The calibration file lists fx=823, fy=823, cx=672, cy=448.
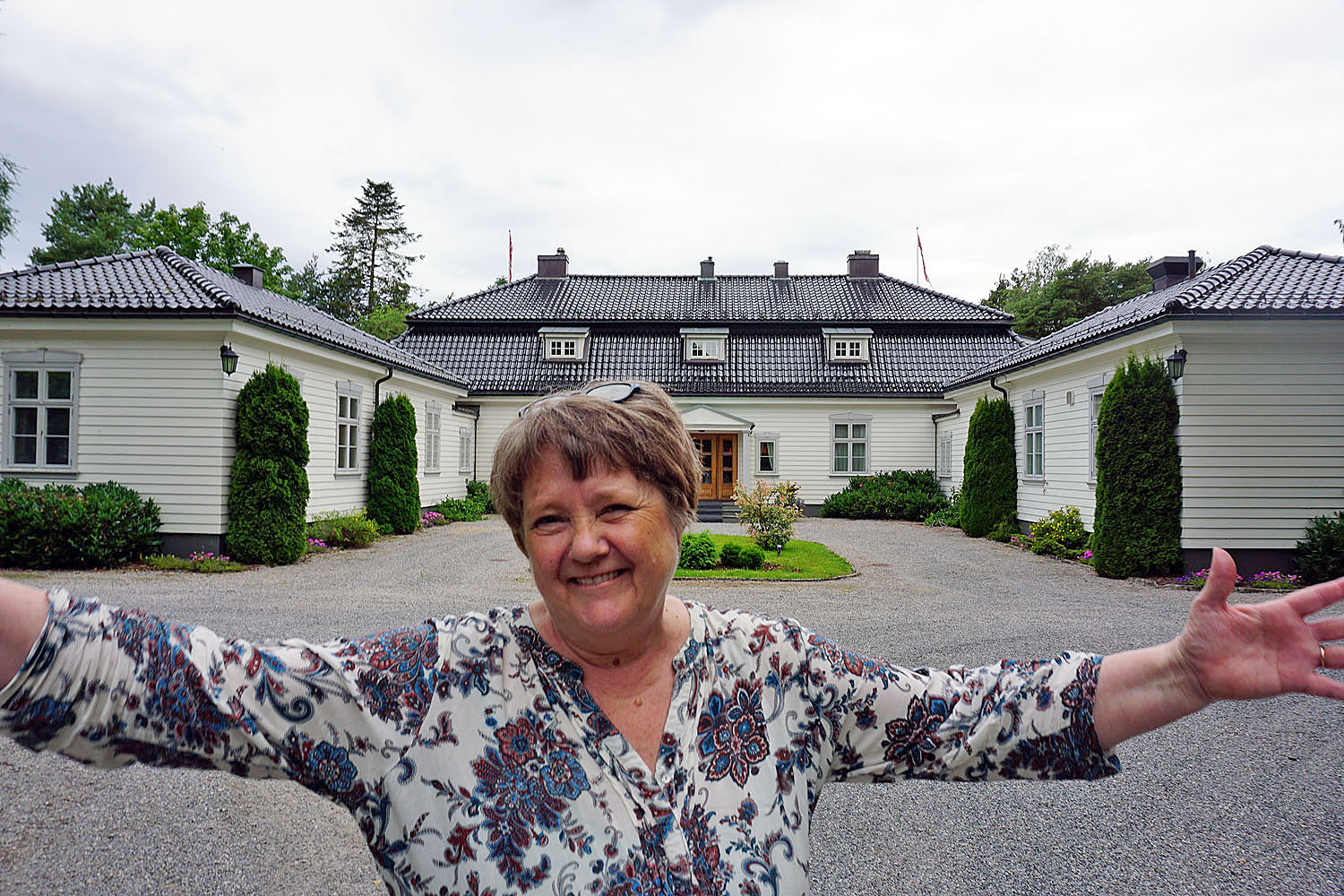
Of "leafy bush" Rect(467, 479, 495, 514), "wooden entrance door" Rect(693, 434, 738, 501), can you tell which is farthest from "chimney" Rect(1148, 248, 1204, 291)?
"leafy bush" Rect(467, 479, 495, 514)

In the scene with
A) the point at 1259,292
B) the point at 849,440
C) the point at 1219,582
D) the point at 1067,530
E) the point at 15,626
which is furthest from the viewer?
the point at 849,440

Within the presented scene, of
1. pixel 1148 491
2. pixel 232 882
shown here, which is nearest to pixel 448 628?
pixel 232 882

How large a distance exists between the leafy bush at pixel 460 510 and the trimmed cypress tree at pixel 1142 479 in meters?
15.1

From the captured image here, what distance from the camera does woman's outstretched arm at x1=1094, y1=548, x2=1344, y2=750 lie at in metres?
1.33

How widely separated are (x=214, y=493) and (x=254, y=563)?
4.06 ft

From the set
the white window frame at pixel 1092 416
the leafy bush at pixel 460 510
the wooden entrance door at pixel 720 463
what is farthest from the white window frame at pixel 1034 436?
the leafy bush at pixel 460 510

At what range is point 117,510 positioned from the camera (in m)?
11.8

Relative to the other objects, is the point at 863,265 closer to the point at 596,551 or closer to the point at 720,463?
the point at 720,463

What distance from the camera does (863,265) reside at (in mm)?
30844

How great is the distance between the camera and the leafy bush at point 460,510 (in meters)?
21.5

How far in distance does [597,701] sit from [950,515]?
843 inches

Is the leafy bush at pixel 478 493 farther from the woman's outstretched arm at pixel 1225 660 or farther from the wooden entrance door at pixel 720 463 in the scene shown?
the woman's outstretched arm at pixel 1225 660

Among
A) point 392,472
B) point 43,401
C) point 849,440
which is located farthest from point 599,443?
point 849,440

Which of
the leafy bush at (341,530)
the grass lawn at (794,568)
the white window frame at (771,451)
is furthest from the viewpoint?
the white window frame at (771,451)
